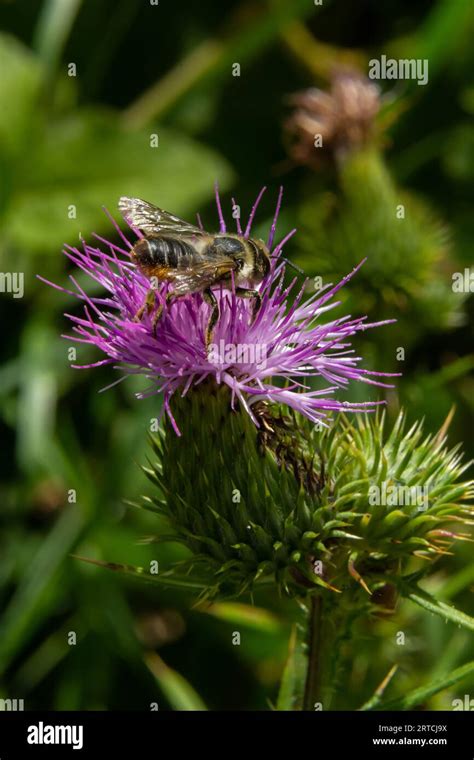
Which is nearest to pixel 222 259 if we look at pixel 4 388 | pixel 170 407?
pixel 170 407

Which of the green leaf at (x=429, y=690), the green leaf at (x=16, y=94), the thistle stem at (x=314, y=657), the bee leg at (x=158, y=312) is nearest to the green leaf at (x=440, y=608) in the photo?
the green leaf at (x=429, y=690)

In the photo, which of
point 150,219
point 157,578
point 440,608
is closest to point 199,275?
point 150,219

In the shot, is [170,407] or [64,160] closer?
[170,407]

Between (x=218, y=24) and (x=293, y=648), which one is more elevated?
(x=218, y=24)

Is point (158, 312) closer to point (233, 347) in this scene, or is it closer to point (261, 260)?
point (233, 347)

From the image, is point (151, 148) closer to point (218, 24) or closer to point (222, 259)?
point (218, 24)

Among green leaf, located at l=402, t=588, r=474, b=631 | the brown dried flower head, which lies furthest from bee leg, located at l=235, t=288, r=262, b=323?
the brown dried flower head
